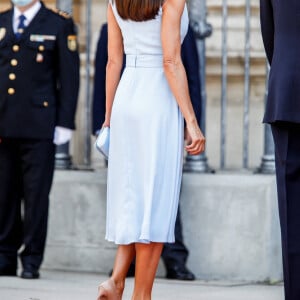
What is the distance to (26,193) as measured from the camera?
671 centimetres

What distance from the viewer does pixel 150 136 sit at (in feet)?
16.6

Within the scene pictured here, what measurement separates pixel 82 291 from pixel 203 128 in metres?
1.49

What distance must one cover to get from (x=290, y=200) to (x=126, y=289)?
180 centimetres

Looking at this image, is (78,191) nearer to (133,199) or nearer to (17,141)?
(17,141)

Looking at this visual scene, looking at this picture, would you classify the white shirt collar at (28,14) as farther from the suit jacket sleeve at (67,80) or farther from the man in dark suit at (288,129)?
the man in dark suit at (288,129)

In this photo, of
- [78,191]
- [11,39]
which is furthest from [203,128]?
[11,39]

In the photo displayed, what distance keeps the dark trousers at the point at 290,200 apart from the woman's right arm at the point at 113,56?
858mm

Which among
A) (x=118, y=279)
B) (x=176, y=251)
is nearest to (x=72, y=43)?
(x=176, y=251)

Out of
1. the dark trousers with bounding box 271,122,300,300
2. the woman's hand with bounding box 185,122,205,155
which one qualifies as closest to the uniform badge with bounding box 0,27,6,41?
the woman's hand with bounding box 185,122,205,155

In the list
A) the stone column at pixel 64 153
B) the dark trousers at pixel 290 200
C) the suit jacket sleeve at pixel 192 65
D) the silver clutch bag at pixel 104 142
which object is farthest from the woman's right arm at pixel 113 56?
the stone column at pixel 64 153

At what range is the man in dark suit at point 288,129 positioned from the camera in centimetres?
472

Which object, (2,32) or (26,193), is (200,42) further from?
(26,193)

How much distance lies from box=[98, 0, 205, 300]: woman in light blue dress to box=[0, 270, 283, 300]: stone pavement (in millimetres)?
910

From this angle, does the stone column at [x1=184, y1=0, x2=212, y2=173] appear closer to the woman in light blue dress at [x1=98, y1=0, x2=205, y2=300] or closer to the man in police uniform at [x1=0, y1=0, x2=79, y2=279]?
the man in police uniform at [x1=0, y1=0, x2=79, y2=279]
